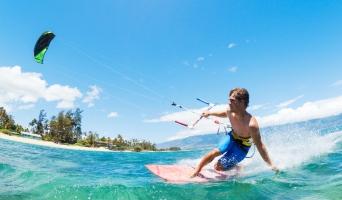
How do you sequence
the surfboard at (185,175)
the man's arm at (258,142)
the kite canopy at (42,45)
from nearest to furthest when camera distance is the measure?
the man's arm at (258,142) < the surfboard at (185,175) < the kite canopy at (42,45)

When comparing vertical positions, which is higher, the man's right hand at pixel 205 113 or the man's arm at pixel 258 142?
the man's right hand at pixel 205 113

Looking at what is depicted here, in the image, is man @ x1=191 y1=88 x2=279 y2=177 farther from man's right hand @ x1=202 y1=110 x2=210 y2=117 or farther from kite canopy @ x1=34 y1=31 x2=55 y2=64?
kite canopy @ x1=34 y1=31 x2=55 y2=64

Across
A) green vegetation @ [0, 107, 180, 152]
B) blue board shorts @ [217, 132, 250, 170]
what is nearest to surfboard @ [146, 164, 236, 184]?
blue board shorts @ [217, 132, 250, 170]

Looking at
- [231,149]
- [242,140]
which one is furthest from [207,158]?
[242,140]

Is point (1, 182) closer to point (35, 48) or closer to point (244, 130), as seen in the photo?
point (244, 130)

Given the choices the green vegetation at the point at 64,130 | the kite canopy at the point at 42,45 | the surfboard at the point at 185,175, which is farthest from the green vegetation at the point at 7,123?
the surfboard at the point at 185,175

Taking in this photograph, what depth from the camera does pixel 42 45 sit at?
17.4 meters

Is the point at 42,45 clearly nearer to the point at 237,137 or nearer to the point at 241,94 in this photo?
the point at 237,137

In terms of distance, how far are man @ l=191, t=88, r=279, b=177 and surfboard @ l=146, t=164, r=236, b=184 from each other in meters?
0.23

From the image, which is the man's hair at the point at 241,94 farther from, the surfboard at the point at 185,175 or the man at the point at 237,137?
the surfboard at the point at 185,175

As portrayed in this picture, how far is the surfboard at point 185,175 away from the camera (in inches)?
348

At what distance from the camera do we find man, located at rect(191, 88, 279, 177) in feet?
27.6

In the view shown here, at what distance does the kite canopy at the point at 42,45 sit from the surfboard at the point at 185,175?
31.8 ft

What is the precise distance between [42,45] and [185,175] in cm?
1149
